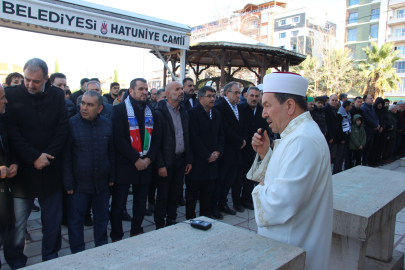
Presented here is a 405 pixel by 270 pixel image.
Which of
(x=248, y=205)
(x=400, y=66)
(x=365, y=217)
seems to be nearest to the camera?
(x=365, y=217)

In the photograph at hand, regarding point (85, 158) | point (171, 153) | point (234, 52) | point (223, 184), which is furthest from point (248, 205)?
point (234, 52)

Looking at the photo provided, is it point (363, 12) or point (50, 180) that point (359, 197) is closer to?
point (50, 180)

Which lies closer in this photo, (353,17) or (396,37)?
(396,37)

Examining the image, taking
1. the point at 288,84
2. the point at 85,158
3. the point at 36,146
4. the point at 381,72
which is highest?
the point at 381,72

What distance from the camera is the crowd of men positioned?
8.98ft

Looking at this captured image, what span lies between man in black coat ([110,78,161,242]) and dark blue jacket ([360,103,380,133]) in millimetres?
7211

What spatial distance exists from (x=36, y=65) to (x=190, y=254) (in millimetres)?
2371

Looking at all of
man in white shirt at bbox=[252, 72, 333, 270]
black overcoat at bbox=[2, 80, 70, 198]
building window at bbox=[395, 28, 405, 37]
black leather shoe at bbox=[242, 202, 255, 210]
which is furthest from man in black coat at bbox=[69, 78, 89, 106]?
building window at bbox=[395, 28, 405, 37]

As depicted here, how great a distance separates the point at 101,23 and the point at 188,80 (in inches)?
88.7

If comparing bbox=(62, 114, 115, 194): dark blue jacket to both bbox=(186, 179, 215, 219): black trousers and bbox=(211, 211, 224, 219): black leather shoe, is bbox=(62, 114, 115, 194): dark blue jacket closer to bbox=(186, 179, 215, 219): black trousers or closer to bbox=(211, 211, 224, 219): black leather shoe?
bbox=(186, 179, 215, 219): black trousers

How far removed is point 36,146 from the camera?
2.81 m

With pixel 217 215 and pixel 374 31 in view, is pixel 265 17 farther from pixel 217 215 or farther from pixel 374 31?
pixel 217 215

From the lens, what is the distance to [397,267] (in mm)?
3242

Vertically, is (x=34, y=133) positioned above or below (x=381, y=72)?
below
